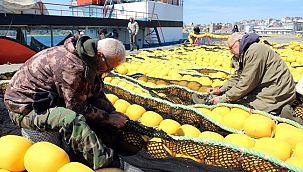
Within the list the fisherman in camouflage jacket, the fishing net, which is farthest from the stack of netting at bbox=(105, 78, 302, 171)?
the fisherman in camouflage jacket

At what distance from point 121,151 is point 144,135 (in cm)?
27

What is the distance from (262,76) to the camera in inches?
135

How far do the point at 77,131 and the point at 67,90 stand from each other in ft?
1.09

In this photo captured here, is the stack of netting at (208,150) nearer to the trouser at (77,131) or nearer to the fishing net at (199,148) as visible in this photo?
the fishing net at (199,148)

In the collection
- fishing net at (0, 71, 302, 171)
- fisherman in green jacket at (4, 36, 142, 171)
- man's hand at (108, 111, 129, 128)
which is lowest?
fishing net at (0, 71, 302, 171)

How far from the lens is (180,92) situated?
4461 millimetres

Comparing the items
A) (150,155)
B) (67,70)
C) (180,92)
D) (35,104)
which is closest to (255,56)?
(180,92)

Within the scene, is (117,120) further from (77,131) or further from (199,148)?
(199,148)

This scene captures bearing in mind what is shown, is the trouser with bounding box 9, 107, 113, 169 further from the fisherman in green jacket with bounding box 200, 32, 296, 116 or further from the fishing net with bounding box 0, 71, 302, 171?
the fisherman in green jacket with bounding box 200, 32, 296, 116

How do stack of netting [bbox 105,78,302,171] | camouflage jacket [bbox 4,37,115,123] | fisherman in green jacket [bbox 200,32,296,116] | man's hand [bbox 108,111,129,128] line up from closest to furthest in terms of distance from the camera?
1. stack of netting [bbox 105,78,302,171]
2. camouflage jacket [bbox 4,37,115,123]
3. man's hand [bbox 108,111,129,128]
4. fisherman in green jacket [bbox 200,32,296,116]

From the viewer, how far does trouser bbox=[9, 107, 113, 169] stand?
206 cm

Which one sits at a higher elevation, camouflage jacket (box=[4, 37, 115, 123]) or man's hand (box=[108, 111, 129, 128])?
camouflage jacket (box=[4, 37, 115, 123])

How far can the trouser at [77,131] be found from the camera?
2.06 metres

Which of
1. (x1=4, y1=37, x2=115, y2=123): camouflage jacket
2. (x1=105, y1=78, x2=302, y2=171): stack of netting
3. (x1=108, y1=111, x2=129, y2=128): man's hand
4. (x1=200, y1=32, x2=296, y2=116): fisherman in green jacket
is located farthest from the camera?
(x1=200, y1=32, x2=296, y2=116): fisherman in green jacket
